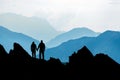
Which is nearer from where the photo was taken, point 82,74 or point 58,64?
point 82,74

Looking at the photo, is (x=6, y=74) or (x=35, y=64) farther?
(x=35, y=64)

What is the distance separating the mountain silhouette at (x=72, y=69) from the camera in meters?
48.2

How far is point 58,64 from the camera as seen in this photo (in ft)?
173

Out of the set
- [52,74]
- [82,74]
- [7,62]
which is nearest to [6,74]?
[7,62]

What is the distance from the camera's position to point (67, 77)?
1945 inches

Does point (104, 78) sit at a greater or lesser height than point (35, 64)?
lesser

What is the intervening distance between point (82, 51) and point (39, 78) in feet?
24.9

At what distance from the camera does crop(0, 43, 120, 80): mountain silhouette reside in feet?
158

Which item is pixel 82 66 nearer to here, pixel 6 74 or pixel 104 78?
pixel 104 78

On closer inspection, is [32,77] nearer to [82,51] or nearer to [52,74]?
[52,74]

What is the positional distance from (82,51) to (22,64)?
886cm

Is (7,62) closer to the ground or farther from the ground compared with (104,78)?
farther from the ground

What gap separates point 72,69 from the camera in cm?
5006

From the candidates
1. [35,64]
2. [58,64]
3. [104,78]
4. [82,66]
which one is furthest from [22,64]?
[104,78]
